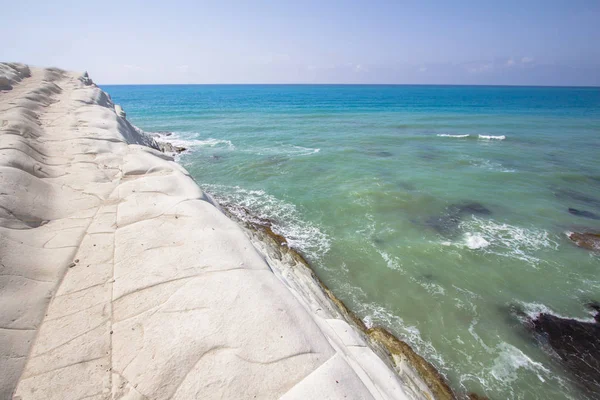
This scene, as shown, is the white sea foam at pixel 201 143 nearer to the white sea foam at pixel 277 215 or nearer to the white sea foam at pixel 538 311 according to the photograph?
the white sea foam at pixel 277 215

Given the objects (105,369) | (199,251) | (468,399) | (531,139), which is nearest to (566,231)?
(468,399)

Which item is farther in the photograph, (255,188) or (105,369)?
(255,188)

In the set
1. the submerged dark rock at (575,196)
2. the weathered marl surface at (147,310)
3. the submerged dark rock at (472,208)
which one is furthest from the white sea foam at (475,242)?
the submerged dark rock at (575,196)

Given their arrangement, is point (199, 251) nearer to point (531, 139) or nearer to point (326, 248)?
point (326, 248)

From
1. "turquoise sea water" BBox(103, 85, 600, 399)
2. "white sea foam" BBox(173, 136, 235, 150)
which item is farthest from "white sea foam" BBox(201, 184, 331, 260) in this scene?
"white sea foam" BBox(173, 136, 235, 150)

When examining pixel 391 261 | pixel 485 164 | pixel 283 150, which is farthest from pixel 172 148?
pixel 485 164

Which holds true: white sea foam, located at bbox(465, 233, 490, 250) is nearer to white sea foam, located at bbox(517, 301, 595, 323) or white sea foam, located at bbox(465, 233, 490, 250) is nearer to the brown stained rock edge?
white sea foam, located at bbox(517, 301, 595, 323)
